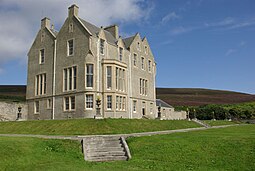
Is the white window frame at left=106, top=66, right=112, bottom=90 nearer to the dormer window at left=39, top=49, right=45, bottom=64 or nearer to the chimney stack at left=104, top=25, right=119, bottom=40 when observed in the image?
the chimney stack at left=104, top=25, right=119, bottom=40

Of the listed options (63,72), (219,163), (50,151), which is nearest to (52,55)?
(63,72)

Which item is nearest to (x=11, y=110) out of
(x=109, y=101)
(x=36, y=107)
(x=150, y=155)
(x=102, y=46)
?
(x=36, y=107)

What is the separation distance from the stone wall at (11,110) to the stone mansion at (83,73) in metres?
1.16

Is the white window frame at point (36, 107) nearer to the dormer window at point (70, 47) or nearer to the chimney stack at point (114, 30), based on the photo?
the dormer window at point (70, 47)

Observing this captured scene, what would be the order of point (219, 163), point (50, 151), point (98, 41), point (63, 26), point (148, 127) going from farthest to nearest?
point (63, 26)
point (98, 41)
point (148, 127)
point (50, 151)
point (219, 163)

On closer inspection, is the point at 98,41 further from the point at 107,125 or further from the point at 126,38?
the point at 107,125

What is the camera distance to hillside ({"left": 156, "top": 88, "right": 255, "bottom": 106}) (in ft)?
276

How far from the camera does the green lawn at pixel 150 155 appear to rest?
53.1 feet

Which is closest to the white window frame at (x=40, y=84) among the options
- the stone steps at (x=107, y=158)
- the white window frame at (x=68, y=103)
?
the white window frame at (x=68, y=103)

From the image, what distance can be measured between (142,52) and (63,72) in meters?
16.8

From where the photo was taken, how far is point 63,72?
136ft

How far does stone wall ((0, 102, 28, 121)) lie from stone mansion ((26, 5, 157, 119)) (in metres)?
1.16

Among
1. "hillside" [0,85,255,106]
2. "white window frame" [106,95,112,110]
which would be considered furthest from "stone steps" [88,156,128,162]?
"hillside" [0,85,255,106]

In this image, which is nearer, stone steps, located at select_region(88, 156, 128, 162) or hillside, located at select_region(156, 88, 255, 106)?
stone steps, located at select_region(88, 156, 128, 162)
